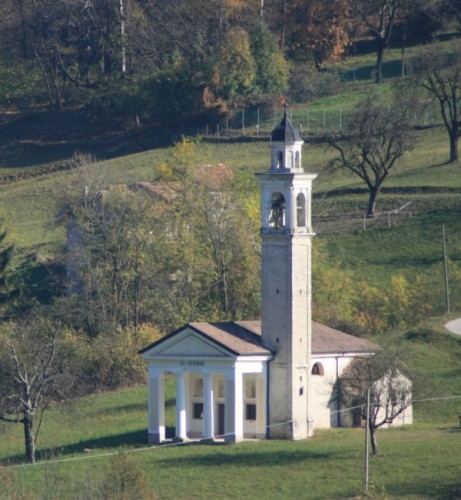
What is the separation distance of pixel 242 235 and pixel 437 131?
3095cm

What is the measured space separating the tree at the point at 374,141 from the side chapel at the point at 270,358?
31299 millimetres

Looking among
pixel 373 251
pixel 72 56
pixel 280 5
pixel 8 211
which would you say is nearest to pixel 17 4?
pixel 72 56

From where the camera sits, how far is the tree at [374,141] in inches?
4311

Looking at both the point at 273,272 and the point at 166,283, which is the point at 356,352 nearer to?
the point at 273,272

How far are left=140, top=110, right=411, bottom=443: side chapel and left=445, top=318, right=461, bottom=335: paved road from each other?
12.2 metres

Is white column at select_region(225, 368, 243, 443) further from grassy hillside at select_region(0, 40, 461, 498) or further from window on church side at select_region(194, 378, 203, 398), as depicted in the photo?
window on church side at select_region(194, 378, 203, 398)

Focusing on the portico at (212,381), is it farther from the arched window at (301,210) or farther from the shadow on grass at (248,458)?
the arched window at (301,210)

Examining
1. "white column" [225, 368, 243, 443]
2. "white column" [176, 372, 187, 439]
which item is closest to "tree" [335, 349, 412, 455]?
"white column" [225, 368, 243, 443]

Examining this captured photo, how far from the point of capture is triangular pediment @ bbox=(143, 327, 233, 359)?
248 feet

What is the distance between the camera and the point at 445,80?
119 m

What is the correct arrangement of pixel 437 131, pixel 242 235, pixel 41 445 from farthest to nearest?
pixel 437 131
pixel 242 235
pixel 41 445

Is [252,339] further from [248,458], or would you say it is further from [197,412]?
[248,458]

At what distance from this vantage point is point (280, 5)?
494 ft

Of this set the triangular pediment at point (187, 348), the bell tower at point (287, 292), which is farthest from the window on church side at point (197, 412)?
the bell tower at point (287, 292)
